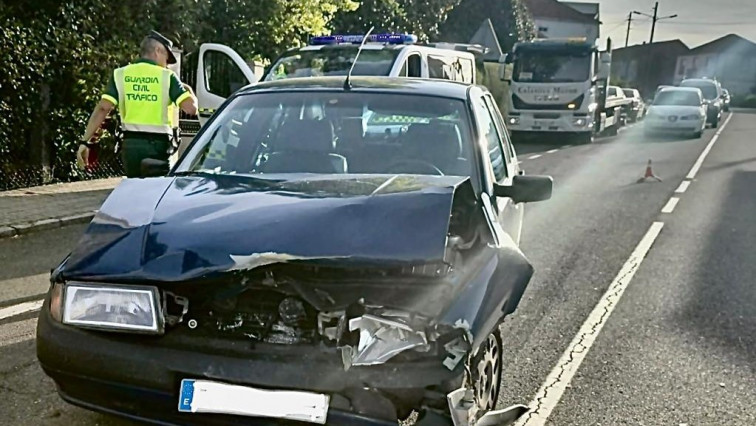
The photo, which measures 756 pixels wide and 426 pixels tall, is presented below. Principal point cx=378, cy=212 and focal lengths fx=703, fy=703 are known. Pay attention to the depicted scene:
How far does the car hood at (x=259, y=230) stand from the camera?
2.57 m

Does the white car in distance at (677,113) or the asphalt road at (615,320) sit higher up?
the asphalt road at (615,320)

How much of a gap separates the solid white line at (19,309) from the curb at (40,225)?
91.1 inches

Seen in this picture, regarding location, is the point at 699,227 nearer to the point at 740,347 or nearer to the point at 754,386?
the point at 740,347

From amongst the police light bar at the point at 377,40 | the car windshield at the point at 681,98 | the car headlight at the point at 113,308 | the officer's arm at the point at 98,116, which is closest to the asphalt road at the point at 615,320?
the car headlight at the point at 113,308

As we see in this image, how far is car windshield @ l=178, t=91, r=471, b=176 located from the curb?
12.6ft

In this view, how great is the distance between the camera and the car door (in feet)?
13.1

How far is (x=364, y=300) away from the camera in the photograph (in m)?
2.57

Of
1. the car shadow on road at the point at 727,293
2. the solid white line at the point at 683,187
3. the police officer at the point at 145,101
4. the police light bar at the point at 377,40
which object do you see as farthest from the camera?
the solid white line at the point at 683,187

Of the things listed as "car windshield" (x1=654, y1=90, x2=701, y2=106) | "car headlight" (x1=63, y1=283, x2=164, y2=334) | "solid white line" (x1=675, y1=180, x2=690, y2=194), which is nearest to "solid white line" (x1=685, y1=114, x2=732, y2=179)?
"solid white line" (x1=675, y1=180, x2=690, y2=194)

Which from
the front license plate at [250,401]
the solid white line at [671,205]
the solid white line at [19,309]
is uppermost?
the front license plate at [250,401]

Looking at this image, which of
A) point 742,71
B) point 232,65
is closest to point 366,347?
point 232,65

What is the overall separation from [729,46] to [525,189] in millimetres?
108524

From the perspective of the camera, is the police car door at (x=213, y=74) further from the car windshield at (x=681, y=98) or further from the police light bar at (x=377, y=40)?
the car windshield at (x=681, y=98)

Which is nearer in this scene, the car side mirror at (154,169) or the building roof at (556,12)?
the car side mirror at (154,169)
